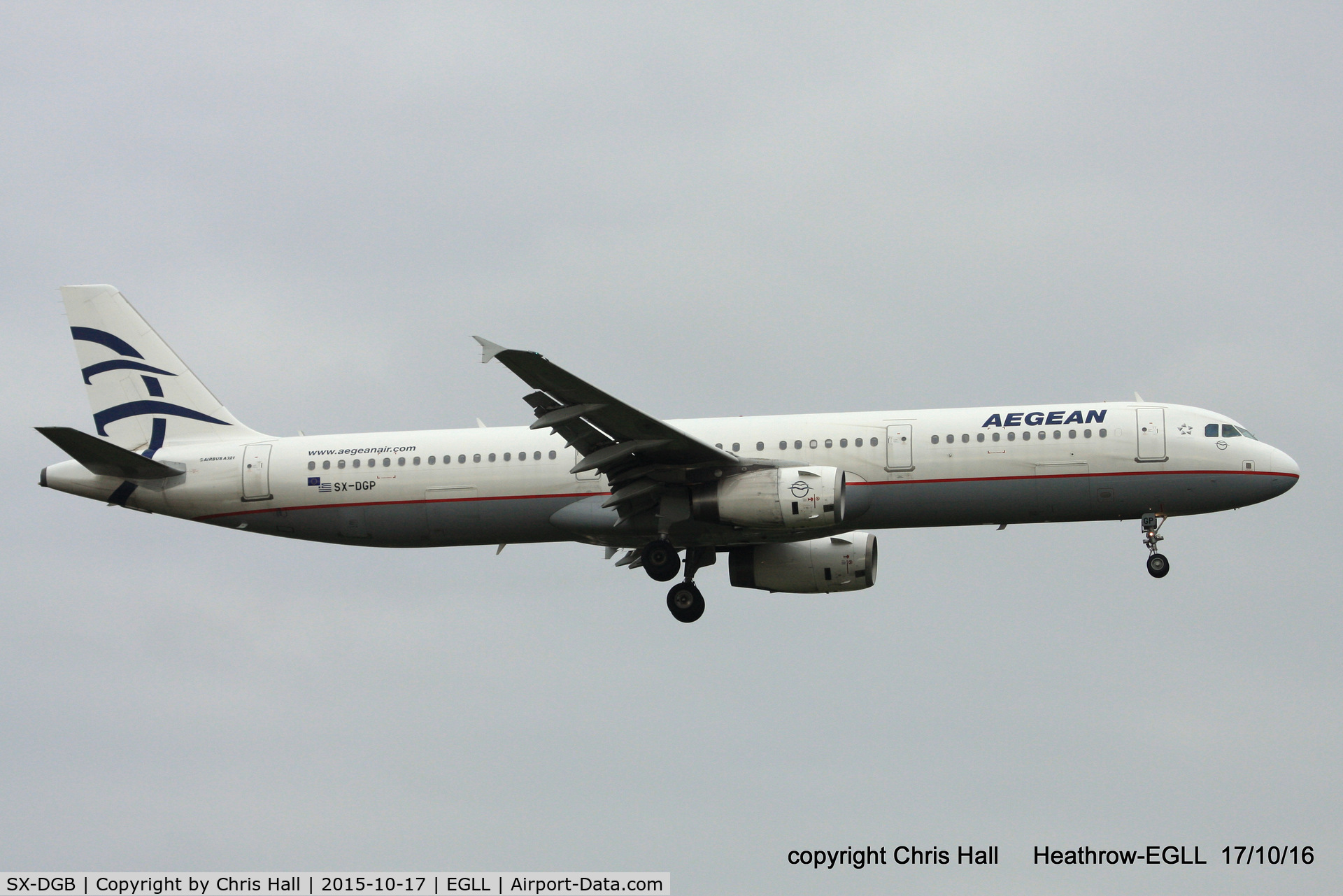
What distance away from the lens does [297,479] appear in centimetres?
3806

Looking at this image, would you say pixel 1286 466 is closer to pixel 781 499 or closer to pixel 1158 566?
pixel 1158 566

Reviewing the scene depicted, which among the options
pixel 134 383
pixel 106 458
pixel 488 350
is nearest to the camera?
pixel 488 350

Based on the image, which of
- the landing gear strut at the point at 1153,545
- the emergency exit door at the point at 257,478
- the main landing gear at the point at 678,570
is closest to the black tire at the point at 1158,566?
the landing gear strut at the point at 1153,545

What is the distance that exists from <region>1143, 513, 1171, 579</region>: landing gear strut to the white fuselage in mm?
246

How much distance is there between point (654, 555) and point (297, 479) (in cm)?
915

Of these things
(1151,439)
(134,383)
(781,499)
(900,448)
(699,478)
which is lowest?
(781,499)

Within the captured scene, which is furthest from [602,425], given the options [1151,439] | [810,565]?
[1151,439]

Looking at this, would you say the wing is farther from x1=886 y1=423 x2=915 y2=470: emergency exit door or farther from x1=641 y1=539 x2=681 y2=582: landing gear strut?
x1=886 y1=423 x2=915 y2=470: emergency exit door

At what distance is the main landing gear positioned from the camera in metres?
36.2

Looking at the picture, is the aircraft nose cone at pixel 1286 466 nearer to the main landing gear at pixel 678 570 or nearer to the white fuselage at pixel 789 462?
the white fuselage at pixel 789 462

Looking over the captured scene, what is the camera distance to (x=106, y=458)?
3753cm

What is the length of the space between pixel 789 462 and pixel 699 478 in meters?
2.13

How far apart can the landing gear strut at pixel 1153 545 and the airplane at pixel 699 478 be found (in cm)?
4

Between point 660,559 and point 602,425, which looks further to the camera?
point 660,559
